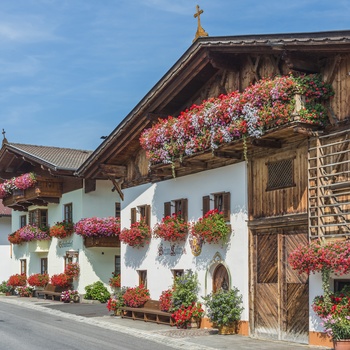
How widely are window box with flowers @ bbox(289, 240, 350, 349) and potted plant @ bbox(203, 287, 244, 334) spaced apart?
3683 millimetres

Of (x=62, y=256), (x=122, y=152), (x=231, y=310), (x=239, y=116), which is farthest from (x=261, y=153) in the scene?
(x=62, y=256)

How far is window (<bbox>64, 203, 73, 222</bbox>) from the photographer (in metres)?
35.8

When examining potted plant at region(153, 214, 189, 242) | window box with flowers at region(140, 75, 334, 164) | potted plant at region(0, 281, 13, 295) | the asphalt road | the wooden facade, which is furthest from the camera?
potted plant at region(0, 281, 13, 295)

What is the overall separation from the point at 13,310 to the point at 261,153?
1533cm

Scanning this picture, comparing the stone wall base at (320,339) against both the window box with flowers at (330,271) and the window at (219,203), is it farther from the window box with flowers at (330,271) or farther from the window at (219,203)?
the window at (219,203)

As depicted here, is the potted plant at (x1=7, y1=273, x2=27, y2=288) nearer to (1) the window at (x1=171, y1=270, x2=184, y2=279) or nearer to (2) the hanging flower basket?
(2) the hanging flower basket

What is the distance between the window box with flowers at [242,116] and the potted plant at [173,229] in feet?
7.75

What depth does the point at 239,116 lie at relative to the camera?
19.3 metres

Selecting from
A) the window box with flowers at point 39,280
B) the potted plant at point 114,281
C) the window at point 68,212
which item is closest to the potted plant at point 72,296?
the potted plant at point 114,281

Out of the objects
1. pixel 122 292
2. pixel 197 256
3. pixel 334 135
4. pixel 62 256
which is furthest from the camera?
pixel 62 256

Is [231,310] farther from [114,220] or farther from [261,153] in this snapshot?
[114,220]

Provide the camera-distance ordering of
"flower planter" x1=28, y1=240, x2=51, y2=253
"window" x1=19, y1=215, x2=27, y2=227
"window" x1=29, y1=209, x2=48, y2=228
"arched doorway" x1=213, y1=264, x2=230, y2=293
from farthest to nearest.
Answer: "window" x1=19, y1=215, x2=27, y2=227, "window" x1=29, y1=209, x2=48, y2=228, "flower planter" x1=28, y1=240, x2=51, y2=253, "arched doorway" x1=213, y1=264, x2=230, y2=293

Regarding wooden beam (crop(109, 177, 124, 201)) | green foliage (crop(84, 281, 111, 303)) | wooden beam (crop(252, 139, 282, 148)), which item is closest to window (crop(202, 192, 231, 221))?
wooden beam (crop(252, 139, 282, 148))

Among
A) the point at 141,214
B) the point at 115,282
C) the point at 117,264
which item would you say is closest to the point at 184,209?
the point at 141,214
